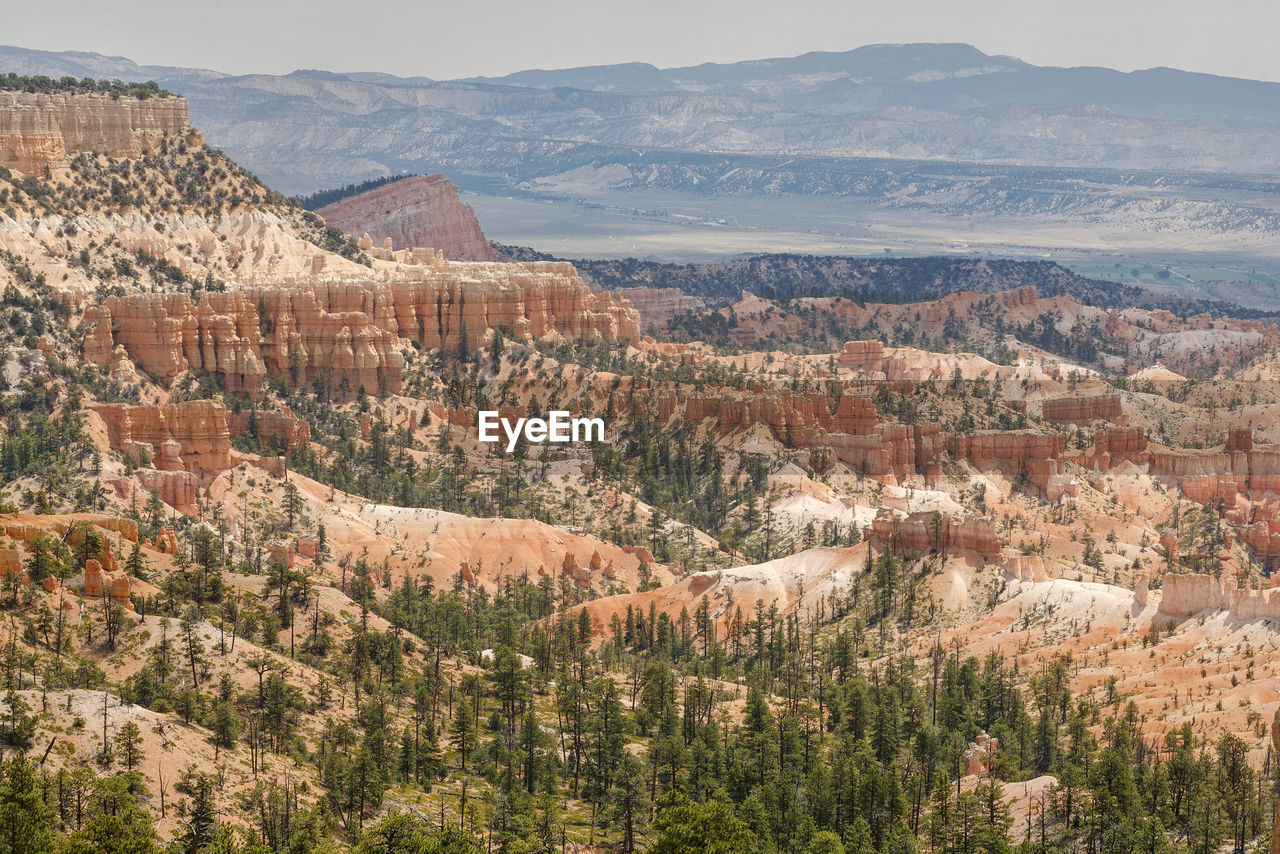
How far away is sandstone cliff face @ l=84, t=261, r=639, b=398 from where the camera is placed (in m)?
166

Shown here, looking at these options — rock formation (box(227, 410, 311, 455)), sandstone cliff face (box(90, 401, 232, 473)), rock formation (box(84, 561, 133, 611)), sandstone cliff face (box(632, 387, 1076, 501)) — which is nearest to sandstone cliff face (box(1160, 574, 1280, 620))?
rock formation (box(84, 561, 133, 611))

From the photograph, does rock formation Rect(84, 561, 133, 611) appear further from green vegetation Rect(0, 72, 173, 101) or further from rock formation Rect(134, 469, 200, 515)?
green vegetation Rect(0, 72, 173, 101)

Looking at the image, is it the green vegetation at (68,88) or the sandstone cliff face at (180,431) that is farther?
the green vegetation at (68,88)

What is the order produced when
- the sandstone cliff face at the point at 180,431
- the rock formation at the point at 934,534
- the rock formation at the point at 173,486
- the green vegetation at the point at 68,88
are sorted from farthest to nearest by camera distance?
the green vegetation at the point at 68,88 → the sandstone cliff face at the point at 180,431 → the rock formation at the point at 934,534 → the rock formation at the point at 173,486

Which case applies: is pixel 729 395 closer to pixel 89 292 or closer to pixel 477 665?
pixel 89 292

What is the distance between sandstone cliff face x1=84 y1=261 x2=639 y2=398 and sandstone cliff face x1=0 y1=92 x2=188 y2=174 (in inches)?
823

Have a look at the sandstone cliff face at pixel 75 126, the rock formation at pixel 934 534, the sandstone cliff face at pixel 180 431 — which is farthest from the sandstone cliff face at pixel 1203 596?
the sandstone cliff face at pixel 75 126

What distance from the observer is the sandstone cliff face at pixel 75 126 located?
180 metres

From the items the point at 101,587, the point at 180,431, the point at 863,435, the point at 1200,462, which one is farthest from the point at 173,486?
the point at 1200,462

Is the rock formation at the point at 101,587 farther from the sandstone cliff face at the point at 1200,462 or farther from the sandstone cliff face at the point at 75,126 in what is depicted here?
the sandstone cliff face at the point at 1200,462

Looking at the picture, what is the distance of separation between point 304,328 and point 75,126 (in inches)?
1129

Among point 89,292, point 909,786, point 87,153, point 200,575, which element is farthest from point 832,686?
point 87,153

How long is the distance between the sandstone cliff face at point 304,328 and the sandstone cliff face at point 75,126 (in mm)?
20892

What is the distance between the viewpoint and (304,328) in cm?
18050
